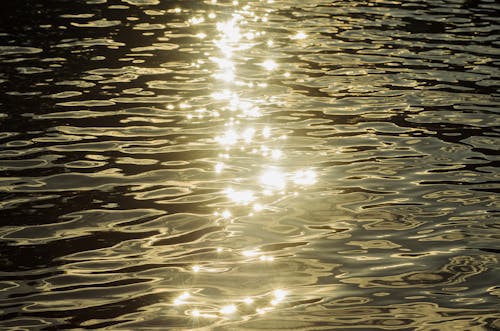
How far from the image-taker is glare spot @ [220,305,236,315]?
7844 millimetres

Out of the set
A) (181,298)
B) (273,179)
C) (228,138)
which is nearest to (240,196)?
(273,179)

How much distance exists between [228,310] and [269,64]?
10619 mm

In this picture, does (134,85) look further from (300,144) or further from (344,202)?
(344,202)

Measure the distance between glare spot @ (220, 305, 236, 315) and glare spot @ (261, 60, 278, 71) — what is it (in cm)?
1010

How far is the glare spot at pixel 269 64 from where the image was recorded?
694 inches

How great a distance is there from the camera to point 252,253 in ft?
30.0

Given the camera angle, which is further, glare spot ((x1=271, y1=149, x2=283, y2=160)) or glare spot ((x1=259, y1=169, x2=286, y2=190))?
glare spot ((x1=271, y1=149, x2=283, y2=160))

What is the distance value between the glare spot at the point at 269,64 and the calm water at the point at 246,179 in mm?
83

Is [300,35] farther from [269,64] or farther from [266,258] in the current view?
[266,258]

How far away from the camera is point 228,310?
7.89 meters

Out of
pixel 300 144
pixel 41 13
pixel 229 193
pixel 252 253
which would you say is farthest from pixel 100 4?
pixel 252 253

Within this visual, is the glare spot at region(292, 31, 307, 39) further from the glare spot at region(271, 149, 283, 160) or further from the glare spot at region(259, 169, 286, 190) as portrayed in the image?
the glare spot at region(259, 169, 286, 190)

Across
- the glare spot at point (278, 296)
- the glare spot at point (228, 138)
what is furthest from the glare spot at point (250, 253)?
the glare spot at point (228, 138)

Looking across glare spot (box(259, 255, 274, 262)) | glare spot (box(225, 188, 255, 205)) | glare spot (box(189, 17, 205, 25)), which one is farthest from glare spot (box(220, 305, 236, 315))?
glare spot (box(189, 17, 205, 25))
